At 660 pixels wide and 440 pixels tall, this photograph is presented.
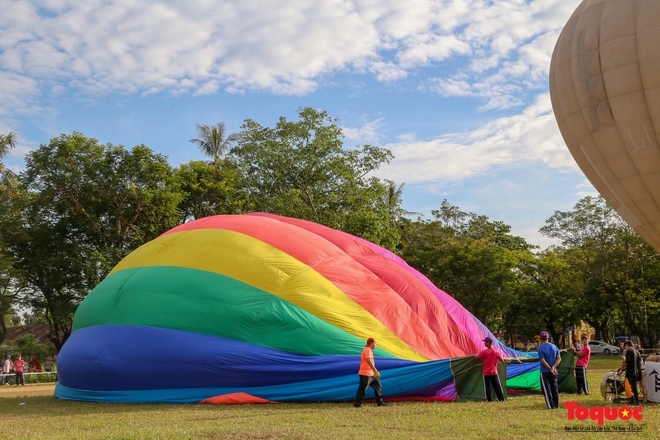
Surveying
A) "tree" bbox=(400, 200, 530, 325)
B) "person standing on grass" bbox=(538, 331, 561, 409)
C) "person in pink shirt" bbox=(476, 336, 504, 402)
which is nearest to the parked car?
"tree" bbox=(400, 200, 530, 325)

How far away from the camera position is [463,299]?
39281 millimetres

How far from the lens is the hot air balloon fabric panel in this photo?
40.8 feet

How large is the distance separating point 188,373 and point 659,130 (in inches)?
521

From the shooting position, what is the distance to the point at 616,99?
1712cm

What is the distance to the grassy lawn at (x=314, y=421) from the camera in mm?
8164

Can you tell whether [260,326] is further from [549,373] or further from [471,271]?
[471,271]

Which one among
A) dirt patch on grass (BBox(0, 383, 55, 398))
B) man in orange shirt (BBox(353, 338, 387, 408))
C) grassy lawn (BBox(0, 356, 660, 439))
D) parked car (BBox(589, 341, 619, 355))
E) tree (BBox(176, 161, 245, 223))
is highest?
tree (BBox(176, 161, 245, 223))

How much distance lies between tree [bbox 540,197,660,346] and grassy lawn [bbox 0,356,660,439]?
1148 inches

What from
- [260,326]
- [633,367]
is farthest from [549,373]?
[260,326]

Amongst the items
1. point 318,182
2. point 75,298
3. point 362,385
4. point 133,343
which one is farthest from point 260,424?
point 75,298

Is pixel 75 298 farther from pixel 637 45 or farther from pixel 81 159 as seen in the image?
pixel 637 45

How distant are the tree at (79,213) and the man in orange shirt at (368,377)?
22.6 metres

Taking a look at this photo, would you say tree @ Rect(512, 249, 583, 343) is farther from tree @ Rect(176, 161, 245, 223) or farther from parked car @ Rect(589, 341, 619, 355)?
tree @ Rect(176, 161, 245, 223)

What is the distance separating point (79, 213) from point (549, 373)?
27.6m
